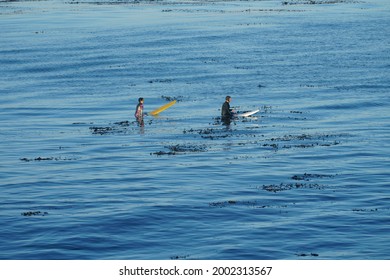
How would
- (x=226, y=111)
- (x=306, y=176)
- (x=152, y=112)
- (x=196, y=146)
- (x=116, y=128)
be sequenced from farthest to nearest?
(x=152, y=112) < (x=226, y=111) < (x=116, y=128) < (x=196, y=146) < (x=306, y=176)

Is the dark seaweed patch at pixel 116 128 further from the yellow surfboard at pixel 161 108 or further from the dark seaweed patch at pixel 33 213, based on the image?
the dark seaweed patch at pixel 33 213

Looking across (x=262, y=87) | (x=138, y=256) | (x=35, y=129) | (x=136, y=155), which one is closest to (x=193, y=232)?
(x=138, y=256)

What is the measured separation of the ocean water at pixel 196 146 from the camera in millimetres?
31344

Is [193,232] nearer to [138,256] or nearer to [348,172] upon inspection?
[138,256]

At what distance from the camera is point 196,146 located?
46.6 metres

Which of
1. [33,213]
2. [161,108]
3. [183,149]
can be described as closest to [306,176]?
[183,149]

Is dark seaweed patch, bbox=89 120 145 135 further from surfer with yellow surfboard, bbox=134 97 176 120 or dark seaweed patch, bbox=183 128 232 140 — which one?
dark seaweed patch, bbox=183 128 232 140

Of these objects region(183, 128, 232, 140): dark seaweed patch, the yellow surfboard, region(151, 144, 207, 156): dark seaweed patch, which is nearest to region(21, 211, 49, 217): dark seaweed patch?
region(151, 144, 207, 156): dark seaweed patch

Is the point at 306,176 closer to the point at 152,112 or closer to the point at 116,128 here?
the point at 116,128

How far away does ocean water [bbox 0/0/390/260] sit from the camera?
31.3m

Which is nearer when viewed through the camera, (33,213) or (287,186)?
(33,213)

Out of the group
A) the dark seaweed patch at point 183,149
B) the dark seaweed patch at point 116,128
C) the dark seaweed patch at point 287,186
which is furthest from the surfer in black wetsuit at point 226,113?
the dark seaweed patch at point 287,186

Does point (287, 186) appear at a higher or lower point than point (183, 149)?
lower
